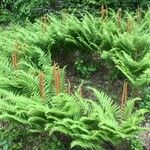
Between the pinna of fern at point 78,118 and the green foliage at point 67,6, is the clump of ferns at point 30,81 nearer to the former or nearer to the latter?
the pinna of fern at point 78,118

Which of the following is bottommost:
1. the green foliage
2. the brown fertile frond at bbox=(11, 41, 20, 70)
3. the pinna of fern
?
the pinna of fern

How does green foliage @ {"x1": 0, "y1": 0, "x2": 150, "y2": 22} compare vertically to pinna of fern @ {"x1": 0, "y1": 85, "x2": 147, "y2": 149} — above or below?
above

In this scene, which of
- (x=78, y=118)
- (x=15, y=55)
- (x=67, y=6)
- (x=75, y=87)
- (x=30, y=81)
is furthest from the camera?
(x=67, y=6)

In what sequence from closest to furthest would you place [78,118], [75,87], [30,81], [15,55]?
[78,118], [30,81], [15,55], [75,87]

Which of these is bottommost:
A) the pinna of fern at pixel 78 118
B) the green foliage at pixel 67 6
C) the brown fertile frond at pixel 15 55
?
the pinna of fern at pixel 78 118

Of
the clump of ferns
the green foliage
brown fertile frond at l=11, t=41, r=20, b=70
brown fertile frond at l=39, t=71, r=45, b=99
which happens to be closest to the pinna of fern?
brown fertile frond at l=39, t=71, r=45, b=99

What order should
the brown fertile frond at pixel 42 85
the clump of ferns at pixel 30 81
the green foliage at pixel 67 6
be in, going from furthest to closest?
the green foliage at pixel 67 6 → the clump of ferns at pixel 30 81 → the brown fertile frond at pixel 42 85

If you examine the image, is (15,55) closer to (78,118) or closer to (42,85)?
(42,85)

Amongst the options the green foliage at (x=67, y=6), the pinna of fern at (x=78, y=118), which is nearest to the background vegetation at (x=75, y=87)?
the pinna of fern at (x=78, y=118)

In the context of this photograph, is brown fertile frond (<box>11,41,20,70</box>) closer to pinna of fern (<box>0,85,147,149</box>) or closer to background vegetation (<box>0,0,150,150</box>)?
background vegetation (<box>0,0,150,150</box>)

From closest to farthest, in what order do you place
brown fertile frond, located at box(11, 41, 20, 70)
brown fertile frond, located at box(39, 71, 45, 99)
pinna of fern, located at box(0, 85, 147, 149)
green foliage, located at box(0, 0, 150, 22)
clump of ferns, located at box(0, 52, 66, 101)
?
1. pinna of fern, located at box(0, 85, 147, 149)
2. brown fertile frond, located at box(39, 71, 45, 99)
3. clump of ferns, located at box(0, 52, 66, 101)
4. brown fertile frond, located at box(11, 41, 20, 70)
5. green foliage, located at box(0, 0, 150, 22)

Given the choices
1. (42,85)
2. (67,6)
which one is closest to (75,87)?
(42,85)

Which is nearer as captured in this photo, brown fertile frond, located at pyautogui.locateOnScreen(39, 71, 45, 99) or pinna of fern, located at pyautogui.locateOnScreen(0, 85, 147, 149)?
pinna of fern, located at pyautogui.locateOnScreen(0, 85, 147, 149)

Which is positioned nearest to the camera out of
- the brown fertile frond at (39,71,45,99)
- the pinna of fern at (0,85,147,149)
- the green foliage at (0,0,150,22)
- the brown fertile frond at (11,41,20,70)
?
the pinna of fern at (0,85,147,149)
